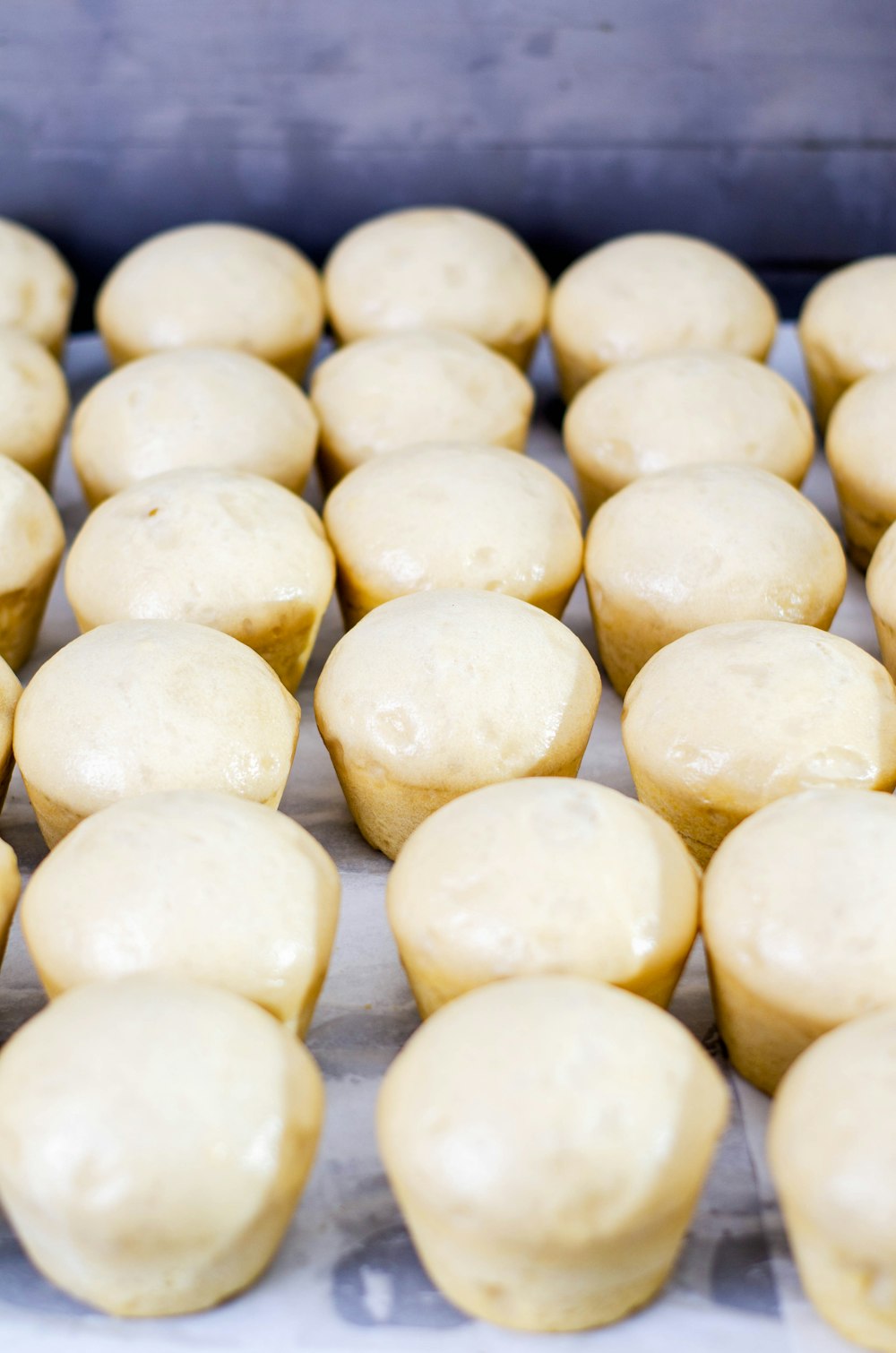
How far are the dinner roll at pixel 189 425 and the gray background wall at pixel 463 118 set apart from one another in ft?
2.55

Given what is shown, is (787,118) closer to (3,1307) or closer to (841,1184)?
(841,1184)

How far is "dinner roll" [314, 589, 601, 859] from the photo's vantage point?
1.34 meters

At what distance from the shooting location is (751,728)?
4.27ft

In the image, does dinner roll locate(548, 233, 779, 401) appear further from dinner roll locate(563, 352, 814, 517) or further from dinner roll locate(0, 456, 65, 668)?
dinner roll locate(0, 456, 65, 668)

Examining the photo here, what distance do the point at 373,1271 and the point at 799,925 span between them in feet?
1.37

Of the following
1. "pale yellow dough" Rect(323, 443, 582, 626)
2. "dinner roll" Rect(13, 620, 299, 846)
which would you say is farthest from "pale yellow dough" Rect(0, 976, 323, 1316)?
"pale yellow dough" Rect(323, 443, 582, 626)

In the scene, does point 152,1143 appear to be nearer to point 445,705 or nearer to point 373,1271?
point 373,1271

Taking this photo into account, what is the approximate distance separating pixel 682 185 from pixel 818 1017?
1.87 metres

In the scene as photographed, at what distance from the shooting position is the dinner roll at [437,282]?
2219 mm

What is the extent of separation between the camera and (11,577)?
160 centimetres

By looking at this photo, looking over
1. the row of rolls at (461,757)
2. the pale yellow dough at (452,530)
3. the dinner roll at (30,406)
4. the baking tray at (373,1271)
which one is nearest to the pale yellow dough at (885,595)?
the row of rolls at (461,757)

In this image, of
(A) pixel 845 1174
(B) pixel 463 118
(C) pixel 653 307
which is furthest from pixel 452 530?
(B) pixel 463 118

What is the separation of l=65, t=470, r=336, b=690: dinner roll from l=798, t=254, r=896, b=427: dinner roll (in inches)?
38.3

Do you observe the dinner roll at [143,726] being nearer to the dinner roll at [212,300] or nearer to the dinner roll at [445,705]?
the dinner roll at [445,705]
